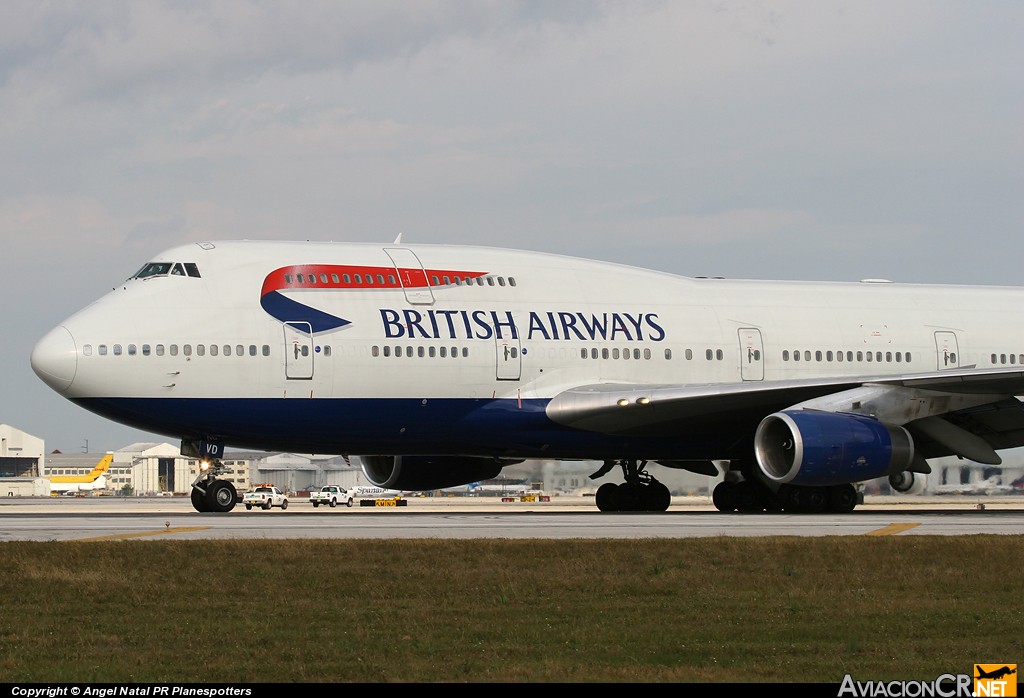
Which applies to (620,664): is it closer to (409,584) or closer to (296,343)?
(409,584)

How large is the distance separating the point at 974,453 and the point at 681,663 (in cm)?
1895

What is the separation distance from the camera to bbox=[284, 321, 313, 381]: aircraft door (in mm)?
→ 25094

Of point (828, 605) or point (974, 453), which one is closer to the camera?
point (828, 605)

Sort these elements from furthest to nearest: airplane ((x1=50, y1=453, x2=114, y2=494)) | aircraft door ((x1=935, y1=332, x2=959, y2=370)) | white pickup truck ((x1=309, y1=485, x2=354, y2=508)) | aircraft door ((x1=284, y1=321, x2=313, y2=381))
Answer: airplane ((x1=50, y1=453, x2=114, y2=494)) < white pickup truck ((x1=309, y1=485, x2=354, y2=508)) < aircraft door ((x1=935, y1=332, x2=959, y2=370)) < aircraft door ((x1=284, y1=321, x2=313, y2=381))

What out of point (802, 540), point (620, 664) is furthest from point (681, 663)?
point (802, 540)

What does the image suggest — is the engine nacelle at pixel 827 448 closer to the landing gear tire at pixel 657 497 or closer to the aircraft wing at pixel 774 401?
the aircraft wing at pixel 774 401

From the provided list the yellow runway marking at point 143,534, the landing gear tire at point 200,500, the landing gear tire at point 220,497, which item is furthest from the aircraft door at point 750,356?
the yellow runway marking at point 143,534

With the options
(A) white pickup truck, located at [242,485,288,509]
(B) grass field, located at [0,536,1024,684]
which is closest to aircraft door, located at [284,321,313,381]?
(B) grass field, located at [0,536,1024,684]

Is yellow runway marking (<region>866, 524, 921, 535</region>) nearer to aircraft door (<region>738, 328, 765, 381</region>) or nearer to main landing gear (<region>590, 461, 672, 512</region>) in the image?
aircraft door (<region>738, 328, 765, 381</region>)

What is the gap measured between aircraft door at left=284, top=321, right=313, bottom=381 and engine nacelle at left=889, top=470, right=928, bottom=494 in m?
13.5

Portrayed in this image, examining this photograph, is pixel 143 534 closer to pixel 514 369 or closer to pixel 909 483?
pixel 514 369

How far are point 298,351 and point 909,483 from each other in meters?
17.6

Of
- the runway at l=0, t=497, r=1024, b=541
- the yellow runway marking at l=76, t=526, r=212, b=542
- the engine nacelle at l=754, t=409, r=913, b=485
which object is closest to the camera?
the yellow runway marking at l=76, t=526, r=212, b=542

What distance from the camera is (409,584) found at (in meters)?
14.0
